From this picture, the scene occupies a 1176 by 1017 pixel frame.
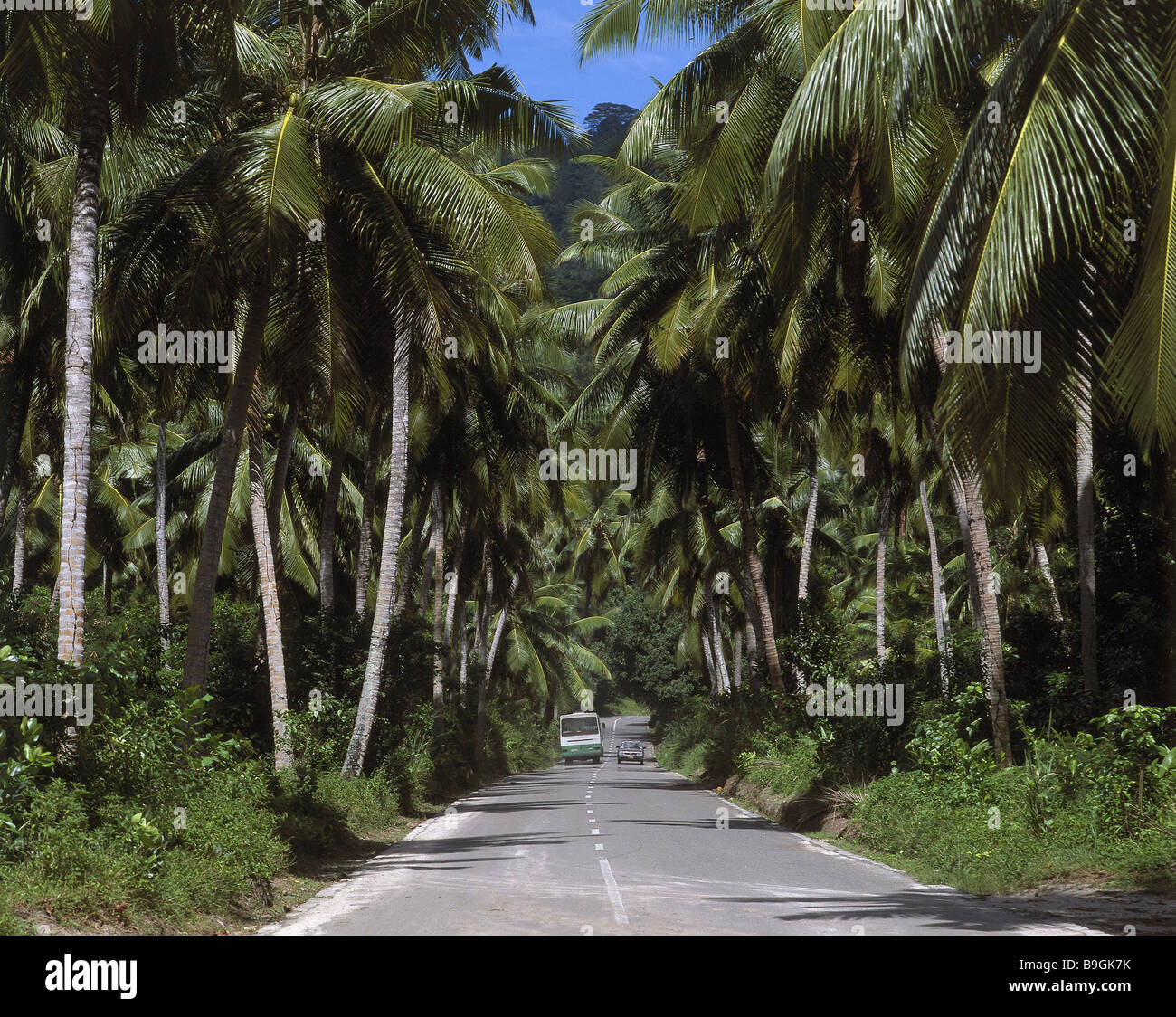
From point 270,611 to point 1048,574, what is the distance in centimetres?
1897

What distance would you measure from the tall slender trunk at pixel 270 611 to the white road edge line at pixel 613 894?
19.1ft

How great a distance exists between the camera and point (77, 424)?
35.9 ft

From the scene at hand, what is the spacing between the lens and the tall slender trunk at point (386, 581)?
19609 millimetres

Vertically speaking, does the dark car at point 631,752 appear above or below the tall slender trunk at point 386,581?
below

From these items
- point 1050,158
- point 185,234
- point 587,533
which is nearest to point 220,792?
point 185,234

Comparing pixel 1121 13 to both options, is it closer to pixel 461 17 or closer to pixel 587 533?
pixel 461 17

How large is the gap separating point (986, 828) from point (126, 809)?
916 centimetres

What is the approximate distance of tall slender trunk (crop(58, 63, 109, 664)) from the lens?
35.7 ft

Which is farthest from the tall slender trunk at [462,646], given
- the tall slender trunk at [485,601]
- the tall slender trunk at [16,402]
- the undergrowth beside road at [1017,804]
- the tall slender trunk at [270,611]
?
the undergrowth beside road at [1017,804]

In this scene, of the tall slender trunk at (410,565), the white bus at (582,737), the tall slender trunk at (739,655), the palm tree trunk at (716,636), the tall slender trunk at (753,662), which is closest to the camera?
the tall slender trunk at (410,565)

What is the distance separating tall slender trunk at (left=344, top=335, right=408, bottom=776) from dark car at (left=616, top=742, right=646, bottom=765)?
4074 centimetres

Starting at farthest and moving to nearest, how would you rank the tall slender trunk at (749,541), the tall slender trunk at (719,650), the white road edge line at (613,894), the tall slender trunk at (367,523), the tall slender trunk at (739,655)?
the tall slender trunk at (739,655)
the tall slender trunk at (719,650)
the tall slender trunk at (749,541)
the tall slender trunk at (367,523)
the white road edge line at (613,894)

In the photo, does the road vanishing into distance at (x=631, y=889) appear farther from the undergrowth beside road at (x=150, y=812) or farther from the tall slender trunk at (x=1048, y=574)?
the tall slender trunk at (x=1048, y=574)

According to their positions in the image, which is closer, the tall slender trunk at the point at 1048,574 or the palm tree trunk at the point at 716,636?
the tall slender trunk at the point at 1048,574
